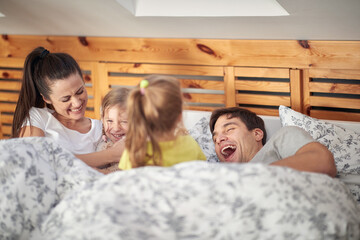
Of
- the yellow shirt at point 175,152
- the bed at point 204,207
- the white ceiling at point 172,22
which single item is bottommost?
the bed at point 204,207

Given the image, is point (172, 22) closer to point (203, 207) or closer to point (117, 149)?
point (117, 149)

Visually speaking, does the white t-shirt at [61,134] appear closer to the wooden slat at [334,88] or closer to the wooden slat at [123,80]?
the wooden slat at [123,80]

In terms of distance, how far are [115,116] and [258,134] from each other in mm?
632

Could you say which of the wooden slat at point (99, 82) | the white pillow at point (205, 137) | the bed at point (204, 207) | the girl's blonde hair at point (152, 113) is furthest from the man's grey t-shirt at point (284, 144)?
the wooden slat at point (99, 82)

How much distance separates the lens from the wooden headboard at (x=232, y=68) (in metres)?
2.69

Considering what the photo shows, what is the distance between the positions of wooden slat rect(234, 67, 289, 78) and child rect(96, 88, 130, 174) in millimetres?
938

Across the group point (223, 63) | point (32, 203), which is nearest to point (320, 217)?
point (32, 203)

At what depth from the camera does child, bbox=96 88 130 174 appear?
7.28ft

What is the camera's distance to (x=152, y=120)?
1500mm

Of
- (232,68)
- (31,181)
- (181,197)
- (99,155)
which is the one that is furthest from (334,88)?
(31,181)

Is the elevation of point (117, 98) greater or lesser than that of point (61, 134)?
greater

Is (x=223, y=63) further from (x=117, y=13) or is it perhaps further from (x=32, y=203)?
(x=32, y=203)

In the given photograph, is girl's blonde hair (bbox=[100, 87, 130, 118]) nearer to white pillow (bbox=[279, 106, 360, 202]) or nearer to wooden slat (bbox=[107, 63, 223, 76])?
white pillow (bbox=[279, 106, 360, 202])

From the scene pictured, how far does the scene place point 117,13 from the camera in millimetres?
2943
